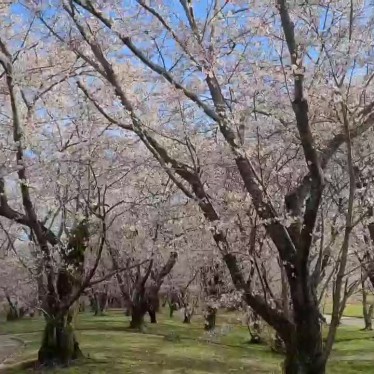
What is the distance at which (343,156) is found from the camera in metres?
8.74

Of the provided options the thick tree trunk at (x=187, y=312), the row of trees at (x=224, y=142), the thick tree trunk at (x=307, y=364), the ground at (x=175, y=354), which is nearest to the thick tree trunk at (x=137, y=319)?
the ground at (x=175, y=354)

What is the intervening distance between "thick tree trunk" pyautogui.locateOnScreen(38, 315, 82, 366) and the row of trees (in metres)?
0.03

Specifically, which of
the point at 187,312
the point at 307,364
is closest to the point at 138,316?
the point at 187,312

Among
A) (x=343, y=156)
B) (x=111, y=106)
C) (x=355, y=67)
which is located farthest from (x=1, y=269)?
(x=355, y=67)

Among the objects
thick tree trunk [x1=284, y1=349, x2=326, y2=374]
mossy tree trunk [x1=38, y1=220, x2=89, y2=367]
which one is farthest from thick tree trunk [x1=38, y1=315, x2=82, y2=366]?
thick tree trunk [x1=284, y1=349, x2=326, y2=374]

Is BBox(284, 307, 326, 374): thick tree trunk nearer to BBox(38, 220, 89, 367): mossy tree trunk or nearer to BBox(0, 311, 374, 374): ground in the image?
BBox(0, 311, 374, 374): ground

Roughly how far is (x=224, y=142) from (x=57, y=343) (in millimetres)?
7071

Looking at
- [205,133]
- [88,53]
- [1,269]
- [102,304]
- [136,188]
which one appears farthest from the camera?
[102,304]

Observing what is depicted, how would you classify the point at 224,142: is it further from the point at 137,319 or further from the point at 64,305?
the point at 137,319

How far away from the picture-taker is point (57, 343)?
13.4 meters

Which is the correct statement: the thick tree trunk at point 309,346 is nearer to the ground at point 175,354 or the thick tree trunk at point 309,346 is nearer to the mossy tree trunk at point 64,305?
the ground at point 175,354

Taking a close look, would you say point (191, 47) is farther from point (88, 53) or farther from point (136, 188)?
point (136, 188)

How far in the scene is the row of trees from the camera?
6340 mm

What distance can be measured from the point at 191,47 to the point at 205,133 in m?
3.00
